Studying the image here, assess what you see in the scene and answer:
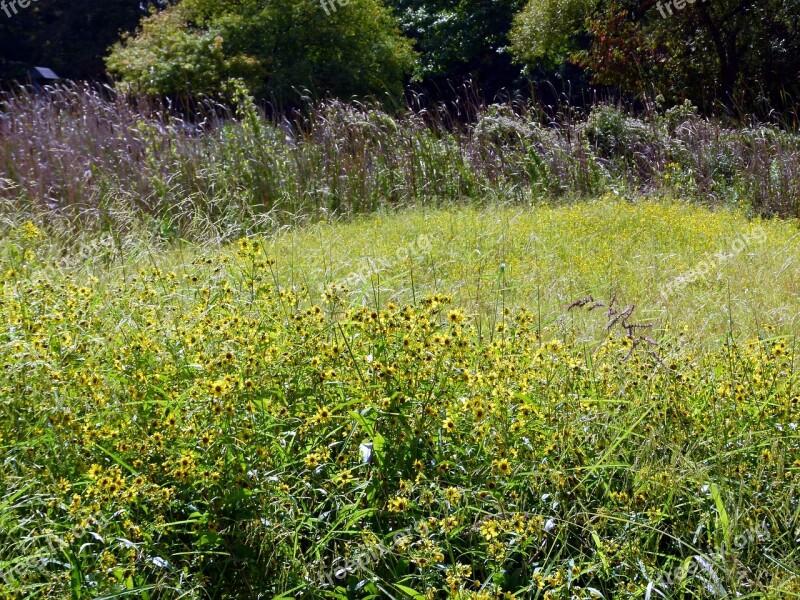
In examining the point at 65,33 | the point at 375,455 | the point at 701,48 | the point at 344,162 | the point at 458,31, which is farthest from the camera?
the point at 65,33

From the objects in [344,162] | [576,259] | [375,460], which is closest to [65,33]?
[344,162]

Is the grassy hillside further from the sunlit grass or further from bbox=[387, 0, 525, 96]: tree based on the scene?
bbox=[387, 0, 525, 96]: tree

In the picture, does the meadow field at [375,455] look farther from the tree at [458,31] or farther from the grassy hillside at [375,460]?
the tree at [458,31]

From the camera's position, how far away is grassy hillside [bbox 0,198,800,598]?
7.41 feet

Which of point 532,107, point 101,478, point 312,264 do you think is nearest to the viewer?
point 101,478

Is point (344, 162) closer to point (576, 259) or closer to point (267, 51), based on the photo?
point (576, 259)

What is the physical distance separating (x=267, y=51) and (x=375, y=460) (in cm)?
1647

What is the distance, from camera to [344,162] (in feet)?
28.4

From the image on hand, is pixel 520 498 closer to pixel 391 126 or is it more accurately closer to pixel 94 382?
pixel 94 382

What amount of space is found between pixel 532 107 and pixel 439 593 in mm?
8584

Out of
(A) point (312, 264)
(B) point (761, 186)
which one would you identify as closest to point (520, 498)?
(A) point (312, 264)

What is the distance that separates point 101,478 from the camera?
2.26m

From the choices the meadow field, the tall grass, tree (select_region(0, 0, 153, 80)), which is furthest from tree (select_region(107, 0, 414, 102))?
the meadow field

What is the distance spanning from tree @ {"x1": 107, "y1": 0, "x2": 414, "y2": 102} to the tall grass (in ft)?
23.7
